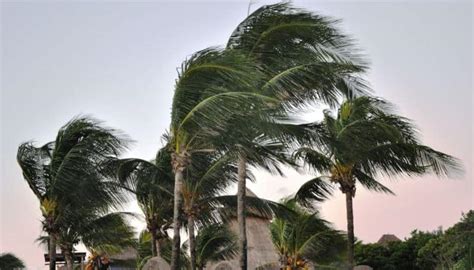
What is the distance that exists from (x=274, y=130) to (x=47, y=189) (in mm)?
6550

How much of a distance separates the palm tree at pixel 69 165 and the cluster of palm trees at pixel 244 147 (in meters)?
0.03

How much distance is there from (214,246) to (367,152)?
1019cm

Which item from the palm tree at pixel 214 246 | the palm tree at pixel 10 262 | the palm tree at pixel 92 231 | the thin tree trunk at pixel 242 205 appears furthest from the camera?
the palm tree at pixel 10 262

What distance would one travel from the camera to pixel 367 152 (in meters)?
17.8

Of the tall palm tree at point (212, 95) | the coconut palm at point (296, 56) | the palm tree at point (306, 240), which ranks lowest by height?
the palm tree at point (306, 240)

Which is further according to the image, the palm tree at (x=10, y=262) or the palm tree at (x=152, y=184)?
the palm tree at (x=10, y=262)

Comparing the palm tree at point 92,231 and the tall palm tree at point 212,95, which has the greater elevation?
the tall palm tree at point 212,95

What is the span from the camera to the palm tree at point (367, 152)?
16891mm

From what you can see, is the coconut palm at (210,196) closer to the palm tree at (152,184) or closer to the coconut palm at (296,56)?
the palm tree at (152,184)

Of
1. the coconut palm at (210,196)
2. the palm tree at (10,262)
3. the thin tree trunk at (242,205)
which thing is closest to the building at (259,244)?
the palm tree at (10,262)

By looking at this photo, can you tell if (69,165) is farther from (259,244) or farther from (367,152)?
(259,244)

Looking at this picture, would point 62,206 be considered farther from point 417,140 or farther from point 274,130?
point 417,140

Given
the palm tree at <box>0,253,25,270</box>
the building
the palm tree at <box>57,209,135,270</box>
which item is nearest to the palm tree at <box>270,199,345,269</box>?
the palm tree at <box>57,209,135,270</box>

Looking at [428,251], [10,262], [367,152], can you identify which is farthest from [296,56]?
[428,251]
